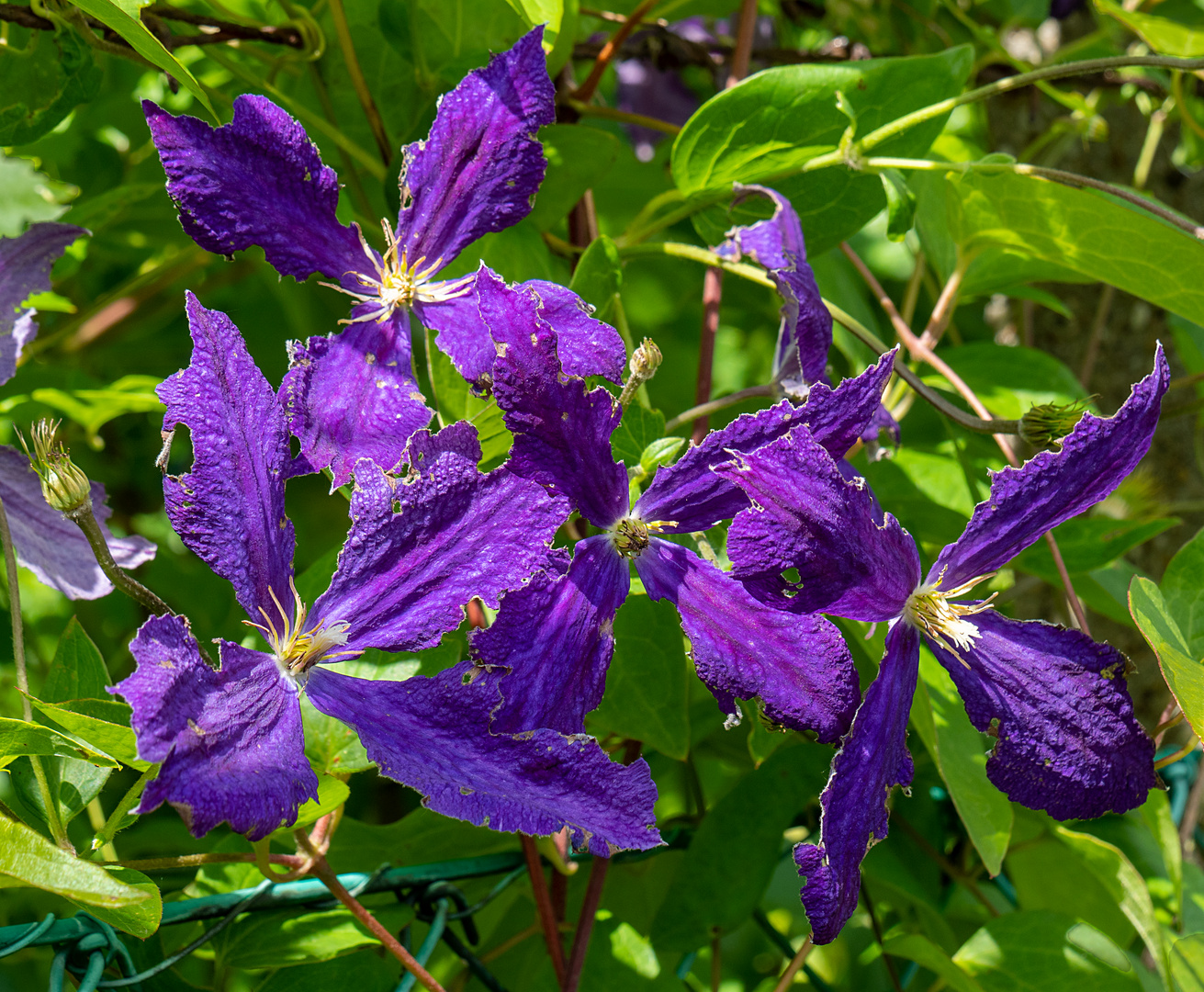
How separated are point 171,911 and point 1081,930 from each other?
27.3 inches

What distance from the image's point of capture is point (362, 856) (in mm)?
854

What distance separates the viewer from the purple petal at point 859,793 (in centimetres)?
52

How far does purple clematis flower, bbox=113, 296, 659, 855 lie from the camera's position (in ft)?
1.62

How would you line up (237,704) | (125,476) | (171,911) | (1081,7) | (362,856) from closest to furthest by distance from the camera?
1. (237,704)
2. (171,911)
3. (362,856)
4. (1081,7)
5. (125,476)

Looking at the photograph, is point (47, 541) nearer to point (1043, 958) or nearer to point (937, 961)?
point (937, 961)

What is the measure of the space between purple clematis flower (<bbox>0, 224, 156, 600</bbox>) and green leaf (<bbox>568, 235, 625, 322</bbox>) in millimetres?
343

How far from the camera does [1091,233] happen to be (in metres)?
0.81

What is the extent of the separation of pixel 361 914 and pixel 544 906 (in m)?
0.18

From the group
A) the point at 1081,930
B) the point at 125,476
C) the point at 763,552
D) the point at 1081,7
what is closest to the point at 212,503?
the point at 763,552

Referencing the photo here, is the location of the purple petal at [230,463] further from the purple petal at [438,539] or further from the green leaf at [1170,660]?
the green leaf at [1170,660]

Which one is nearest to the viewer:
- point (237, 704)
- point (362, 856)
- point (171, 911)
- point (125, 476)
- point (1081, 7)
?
point (237, 704)

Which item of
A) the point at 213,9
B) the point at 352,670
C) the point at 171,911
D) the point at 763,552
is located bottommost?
the point at 171,911

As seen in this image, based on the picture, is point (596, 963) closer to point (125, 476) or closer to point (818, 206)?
point (818, 206)

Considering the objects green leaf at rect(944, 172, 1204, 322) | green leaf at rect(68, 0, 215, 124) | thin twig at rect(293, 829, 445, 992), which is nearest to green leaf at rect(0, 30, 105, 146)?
green leaf at rect(68, 0, 215, 124)
